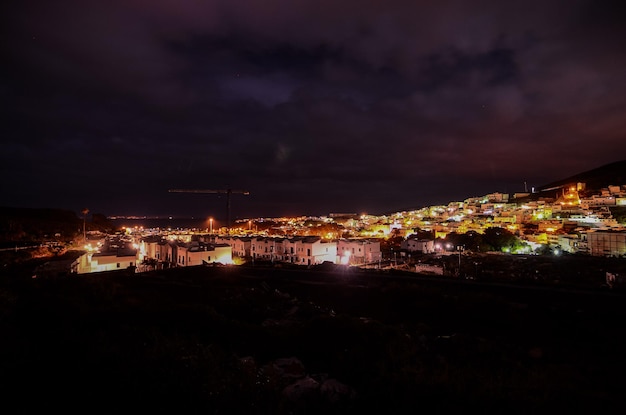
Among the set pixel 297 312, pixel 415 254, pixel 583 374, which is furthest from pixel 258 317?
pixel 415 254

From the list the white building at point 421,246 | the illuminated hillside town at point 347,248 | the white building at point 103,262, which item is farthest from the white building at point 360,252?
the white building at point 103,262

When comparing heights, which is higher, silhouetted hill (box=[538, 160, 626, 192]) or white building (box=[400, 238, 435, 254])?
silhouetted hill (box=[538, 160, 626, 192])

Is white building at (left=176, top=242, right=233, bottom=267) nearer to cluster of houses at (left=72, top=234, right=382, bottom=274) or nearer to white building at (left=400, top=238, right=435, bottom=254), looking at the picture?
cluster of houses at (left=72, top=234, right=382, bottom=274)

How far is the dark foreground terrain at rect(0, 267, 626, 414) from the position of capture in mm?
4547

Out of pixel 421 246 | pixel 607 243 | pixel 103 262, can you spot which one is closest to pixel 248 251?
pixel 103 262

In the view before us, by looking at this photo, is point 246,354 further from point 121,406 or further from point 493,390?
point 493,390

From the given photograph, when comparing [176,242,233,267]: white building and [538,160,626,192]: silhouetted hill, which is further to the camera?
[538,160,626,192]: silhouetted hill

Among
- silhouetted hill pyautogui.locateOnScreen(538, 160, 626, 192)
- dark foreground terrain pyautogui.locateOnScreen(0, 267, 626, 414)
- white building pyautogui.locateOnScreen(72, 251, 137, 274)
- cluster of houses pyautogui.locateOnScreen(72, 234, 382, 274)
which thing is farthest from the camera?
silhouetted hill pyautogui.locateOnScreen(538, 160, 626, 192)

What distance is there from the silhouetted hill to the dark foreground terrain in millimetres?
133532

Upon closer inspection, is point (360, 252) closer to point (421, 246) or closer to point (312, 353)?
point (421, 246)

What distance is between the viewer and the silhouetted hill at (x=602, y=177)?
11415 centimetres

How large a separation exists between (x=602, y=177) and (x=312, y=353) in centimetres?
16913

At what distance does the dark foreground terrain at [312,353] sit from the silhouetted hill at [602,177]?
134 m

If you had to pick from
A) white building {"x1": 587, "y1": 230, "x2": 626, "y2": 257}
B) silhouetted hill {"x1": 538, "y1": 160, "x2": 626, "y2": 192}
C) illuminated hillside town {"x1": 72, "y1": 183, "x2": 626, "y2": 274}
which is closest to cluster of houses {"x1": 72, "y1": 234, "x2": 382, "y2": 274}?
illuminated hillside town {"x1": 72, "y1": 183, "x2": 626, "y2": 274}
